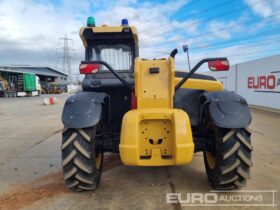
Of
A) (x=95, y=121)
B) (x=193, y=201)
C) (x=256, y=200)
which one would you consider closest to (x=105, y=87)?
(x=95, y=121)

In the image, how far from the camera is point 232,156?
3750 millimetres

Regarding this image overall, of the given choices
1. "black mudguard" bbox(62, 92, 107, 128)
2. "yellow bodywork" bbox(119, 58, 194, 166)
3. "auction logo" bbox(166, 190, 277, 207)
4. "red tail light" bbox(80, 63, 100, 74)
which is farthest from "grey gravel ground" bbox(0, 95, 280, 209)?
"red tail light" bbox(80, 63, 100, 74)

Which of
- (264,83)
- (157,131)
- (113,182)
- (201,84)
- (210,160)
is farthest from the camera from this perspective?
(264,83)

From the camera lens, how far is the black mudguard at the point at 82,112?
12.2ft

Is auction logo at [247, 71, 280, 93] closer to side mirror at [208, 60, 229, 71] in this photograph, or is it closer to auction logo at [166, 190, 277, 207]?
auction logo at [166, 190, 277, 207]

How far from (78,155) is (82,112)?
0.54 m

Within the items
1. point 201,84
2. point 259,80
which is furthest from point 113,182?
point 259,80

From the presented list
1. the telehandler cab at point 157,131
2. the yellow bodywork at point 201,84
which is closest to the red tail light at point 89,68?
the telehandler cab at point 157,131

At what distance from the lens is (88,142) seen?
151 inches

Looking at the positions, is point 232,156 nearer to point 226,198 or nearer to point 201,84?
point 226,198

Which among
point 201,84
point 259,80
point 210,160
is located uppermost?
point 259,80

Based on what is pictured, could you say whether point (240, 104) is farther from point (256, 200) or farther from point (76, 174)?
point (76, 174)

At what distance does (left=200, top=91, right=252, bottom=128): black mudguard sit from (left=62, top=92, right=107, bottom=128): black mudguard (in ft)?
4.67

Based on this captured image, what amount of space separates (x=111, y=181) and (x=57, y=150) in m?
2.84
